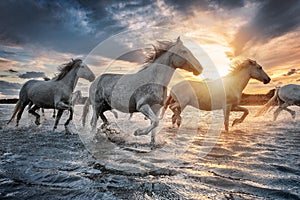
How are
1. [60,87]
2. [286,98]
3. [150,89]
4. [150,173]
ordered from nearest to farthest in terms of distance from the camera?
[150,173] → [150,89] → [60,87] → [286,98]

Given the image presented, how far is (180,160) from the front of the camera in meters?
4.28

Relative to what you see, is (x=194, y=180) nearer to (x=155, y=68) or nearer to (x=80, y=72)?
(x=155, y=68)

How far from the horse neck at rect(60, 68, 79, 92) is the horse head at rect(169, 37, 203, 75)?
4.40 metres

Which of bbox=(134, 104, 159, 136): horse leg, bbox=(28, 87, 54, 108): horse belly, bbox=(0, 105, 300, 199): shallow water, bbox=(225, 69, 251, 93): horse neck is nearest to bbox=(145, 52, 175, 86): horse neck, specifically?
bbox=(134, 104, 159, 136): horse leg

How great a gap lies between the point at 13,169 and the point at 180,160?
265 centimetres

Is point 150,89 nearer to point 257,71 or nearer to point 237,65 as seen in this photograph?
point 237,65

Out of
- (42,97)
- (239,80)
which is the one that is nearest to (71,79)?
(42,97)

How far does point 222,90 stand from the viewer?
9297mm

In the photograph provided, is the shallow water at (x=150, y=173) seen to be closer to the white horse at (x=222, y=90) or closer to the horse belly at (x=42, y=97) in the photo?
the horse belly at (x=42, y=97)

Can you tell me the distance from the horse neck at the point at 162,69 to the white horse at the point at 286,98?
9058 millimetres

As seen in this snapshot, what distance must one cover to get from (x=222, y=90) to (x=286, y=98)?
6414 mm

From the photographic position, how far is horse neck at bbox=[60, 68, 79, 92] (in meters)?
8.91

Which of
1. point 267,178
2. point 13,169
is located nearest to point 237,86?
point 267,178

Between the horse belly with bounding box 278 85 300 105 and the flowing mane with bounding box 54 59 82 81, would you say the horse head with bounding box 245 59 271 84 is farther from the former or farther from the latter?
the flowing mane with bounding box 54 59 82 81
